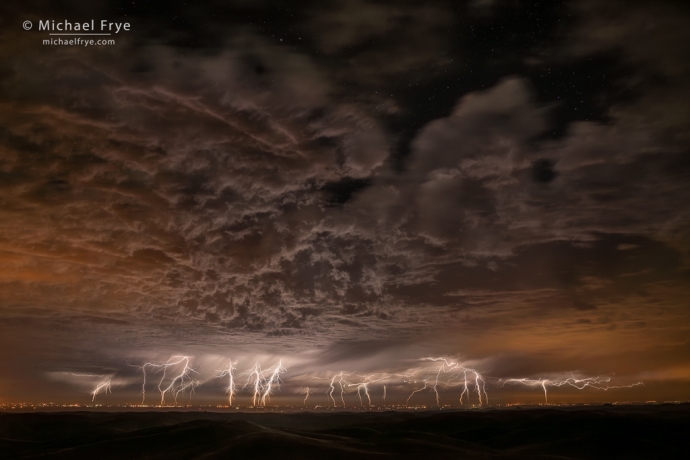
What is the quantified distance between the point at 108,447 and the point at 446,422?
40.1m

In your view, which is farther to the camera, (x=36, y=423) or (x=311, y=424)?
(x=311, y=424)

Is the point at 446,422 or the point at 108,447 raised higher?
the point at 108,447

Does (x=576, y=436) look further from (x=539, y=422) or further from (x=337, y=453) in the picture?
(x=337, y=453)

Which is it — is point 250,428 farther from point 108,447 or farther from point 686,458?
point 686,458

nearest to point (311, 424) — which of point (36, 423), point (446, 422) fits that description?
point (446, 422)

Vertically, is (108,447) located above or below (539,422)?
above

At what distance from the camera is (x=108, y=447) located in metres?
34.2

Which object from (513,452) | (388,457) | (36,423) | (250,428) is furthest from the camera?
(36,423)

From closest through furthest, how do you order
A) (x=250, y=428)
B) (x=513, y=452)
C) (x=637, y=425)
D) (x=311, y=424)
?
(x=513, y=452) < (x=250, y=428) < (x=637, y=425) < (x=311, y=424)

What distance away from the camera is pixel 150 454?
105ft

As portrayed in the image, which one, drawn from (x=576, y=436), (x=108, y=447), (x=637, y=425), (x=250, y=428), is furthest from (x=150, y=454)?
(x=637, y=425)

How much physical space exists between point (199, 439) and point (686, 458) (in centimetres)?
3394

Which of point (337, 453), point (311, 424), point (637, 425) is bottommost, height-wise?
point (311, 424)

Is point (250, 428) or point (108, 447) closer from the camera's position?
point (108, 447)
